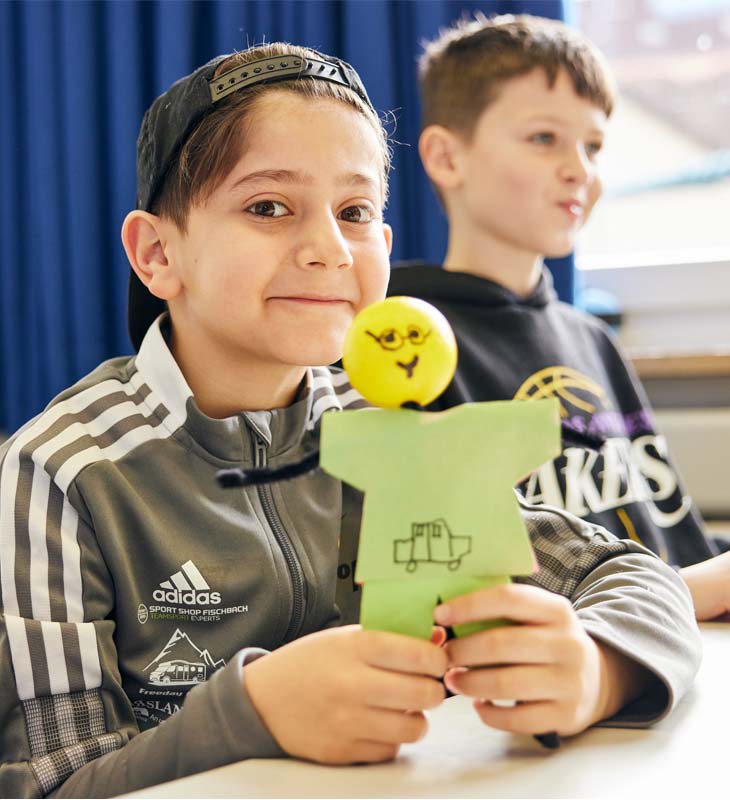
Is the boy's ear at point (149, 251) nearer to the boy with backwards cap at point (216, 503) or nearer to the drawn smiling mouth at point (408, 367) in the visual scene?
the boy with backwards cap at point (216, 503)

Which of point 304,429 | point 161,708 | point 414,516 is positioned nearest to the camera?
point 414,516

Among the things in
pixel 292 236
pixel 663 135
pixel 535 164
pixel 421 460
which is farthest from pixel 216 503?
pixel 663 135

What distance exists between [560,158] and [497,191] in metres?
0.10

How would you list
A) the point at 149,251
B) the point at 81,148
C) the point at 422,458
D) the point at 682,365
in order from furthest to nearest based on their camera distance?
the point at 81,148, the point at 682,365, the point at 149,251, the point at 422,458

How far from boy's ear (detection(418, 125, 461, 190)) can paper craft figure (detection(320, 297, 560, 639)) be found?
1.02m

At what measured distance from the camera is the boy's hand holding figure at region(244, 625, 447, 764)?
551 mm

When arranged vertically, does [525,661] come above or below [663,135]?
below

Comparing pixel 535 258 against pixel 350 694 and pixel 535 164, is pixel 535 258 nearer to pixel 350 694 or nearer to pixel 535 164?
pixel 535 164

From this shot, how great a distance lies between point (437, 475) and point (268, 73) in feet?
1.51

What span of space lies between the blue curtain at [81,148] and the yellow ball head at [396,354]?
129 centimetres

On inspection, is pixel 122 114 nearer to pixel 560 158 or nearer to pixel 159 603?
pixel 560 158

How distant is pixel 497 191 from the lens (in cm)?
144

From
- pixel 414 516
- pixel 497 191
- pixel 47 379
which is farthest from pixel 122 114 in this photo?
pixel 414 516

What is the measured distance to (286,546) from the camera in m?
0.83
